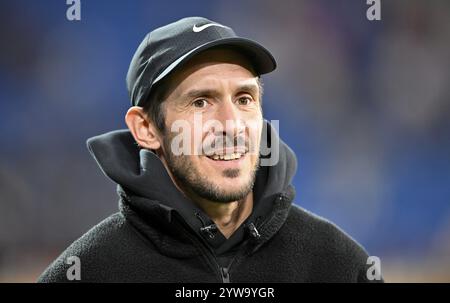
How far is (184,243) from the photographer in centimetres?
133

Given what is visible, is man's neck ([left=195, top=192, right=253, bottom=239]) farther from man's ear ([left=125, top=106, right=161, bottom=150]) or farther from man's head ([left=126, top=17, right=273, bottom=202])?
man's ear ([left=125, top=106, right=161, bottom=150])

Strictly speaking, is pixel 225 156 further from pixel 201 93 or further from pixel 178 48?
pixel 178 48

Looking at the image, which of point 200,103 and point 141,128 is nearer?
point 200,103

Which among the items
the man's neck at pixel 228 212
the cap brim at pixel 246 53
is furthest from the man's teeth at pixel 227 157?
the cap brim at pixel 246 53

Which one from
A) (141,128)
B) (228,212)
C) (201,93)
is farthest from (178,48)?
(228,212)

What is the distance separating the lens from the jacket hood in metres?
1.33

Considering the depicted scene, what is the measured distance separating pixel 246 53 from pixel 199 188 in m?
0.34

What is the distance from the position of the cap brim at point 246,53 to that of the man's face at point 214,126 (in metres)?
0.04

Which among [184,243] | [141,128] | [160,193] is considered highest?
[141,128]

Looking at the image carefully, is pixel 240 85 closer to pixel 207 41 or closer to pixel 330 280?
pixel 207 41

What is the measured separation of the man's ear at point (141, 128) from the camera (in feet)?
4.75

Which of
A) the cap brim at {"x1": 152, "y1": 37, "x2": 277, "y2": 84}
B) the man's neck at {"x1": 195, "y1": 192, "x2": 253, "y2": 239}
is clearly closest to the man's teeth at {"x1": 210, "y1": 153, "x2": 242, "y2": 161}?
the man's neck at {"x1": 195, "y1": 192, "x2": 253, "y2": 239}

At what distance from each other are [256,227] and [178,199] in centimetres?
20

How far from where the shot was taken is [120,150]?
143 centimetres
